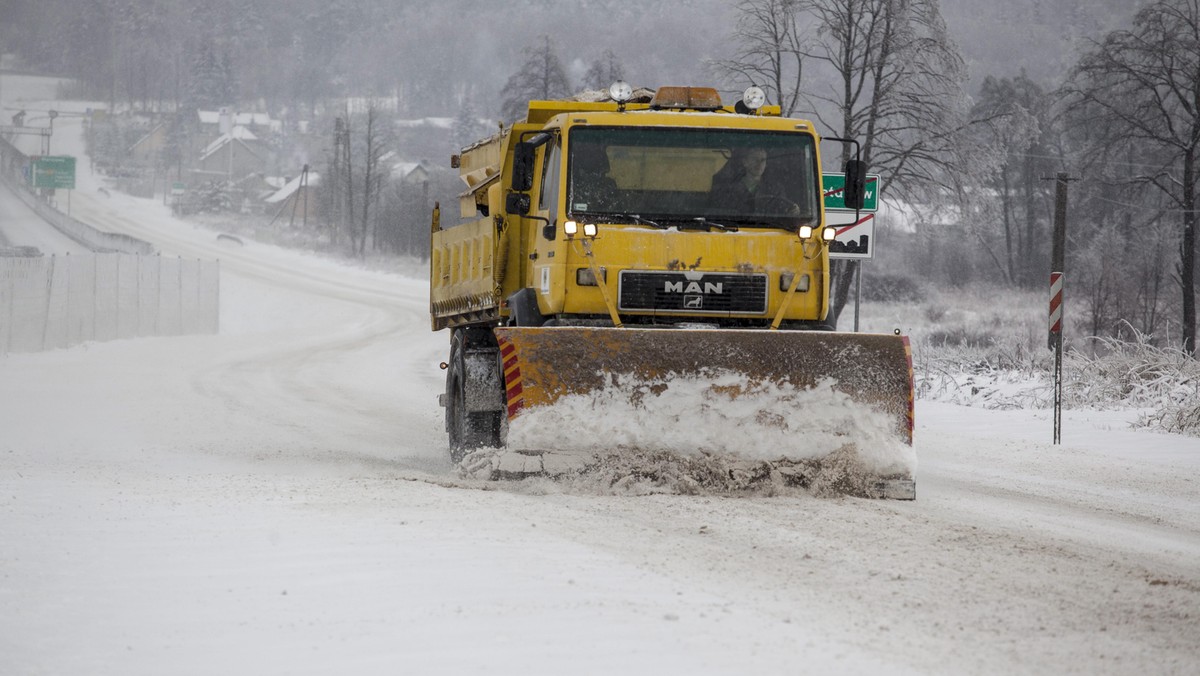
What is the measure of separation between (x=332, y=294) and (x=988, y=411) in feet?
105

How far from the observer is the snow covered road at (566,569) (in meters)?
4.61

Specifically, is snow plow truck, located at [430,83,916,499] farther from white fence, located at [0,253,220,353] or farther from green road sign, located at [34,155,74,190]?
green road sign, located at [34,155,74,190]

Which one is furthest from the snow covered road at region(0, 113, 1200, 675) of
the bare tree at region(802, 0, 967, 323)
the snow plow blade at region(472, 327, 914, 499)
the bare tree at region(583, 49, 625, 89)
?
the bare tree at region(583, 49, 625, 89)

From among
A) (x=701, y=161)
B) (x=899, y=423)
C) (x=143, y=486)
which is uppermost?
(x=701, y=161)

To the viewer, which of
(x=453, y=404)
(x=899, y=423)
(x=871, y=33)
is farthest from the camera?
(x=871, y=33)

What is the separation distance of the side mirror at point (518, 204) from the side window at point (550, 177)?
0.15 metres

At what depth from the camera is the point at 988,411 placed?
16.8 meters

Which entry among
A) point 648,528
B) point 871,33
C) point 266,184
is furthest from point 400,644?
point 266,184

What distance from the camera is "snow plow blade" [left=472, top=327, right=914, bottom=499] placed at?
8414mm

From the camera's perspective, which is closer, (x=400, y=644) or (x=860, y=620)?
(x=400, y=644)

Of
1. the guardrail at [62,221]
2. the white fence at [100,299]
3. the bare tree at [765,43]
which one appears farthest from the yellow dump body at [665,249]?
the guardrail at [62,221]

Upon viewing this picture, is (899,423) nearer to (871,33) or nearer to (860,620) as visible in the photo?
(860,620)

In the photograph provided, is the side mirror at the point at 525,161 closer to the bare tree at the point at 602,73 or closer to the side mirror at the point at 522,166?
the side mirror at the point at 522,166

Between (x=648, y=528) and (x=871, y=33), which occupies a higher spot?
(x=871, y=33)
